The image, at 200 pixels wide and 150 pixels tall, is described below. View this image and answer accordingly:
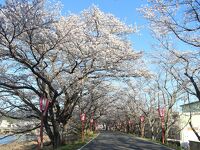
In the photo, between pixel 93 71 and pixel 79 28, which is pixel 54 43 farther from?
pixel 93 71

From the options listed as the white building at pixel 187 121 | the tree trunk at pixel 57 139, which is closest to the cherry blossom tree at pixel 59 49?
the tree trunk at pixel 57 139

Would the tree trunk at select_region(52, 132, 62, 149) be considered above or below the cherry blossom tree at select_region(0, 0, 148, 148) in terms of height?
below

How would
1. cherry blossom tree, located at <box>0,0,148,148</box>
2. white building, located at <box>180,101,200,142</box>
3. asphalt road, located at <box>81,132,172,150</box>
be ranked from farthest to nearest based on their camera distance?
white building, located at <box>180,101,200,142</box>
asphalt road, located at <box>81,132,172,150</box>
cherry blossom tree, located at <box>0,0,148,148</box>

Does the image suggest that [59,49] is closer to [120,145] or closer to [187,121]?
[120,145]

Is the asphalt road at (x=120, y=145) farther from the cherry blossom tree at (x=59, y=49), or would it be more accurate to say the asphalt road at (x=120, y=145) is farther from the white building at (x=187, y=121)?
the white building at (x=187, y=121)

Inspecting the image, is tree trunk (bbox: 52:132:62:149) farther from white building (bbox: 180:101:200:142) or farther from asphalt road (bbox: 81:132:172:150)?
white building (bbox: 180:101:200:142)

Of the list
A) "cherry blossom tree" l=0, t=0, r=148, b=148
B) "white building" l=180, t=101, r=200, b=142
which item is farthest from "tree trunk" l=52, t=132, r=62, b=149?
"white building" l=180, t=101, r=200, b=142

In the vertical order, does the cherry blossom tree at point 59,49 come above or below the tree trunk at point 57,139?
above

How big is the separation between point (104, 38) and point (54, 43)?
3.42m

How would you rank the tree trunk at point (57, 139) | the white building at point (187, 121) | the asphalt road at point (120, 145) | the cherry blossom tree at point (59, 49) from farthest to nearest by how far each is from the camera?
the white building at point (187, 121)
the tree trunk at point (57, 139)
the asphalt road at point (120, 145)
the cherry blossom tree at point (59, 49)

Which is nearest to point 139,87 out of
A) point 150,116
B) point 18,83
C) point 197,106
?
point 150,116

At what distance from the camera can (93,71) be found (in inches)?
994

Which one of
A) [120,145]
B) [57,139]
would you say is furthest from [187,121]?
[57,139]

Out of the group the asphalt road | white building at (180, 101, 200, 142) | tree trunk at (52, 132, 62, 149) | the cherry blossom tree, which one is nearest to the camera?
the cherry blossom tree
